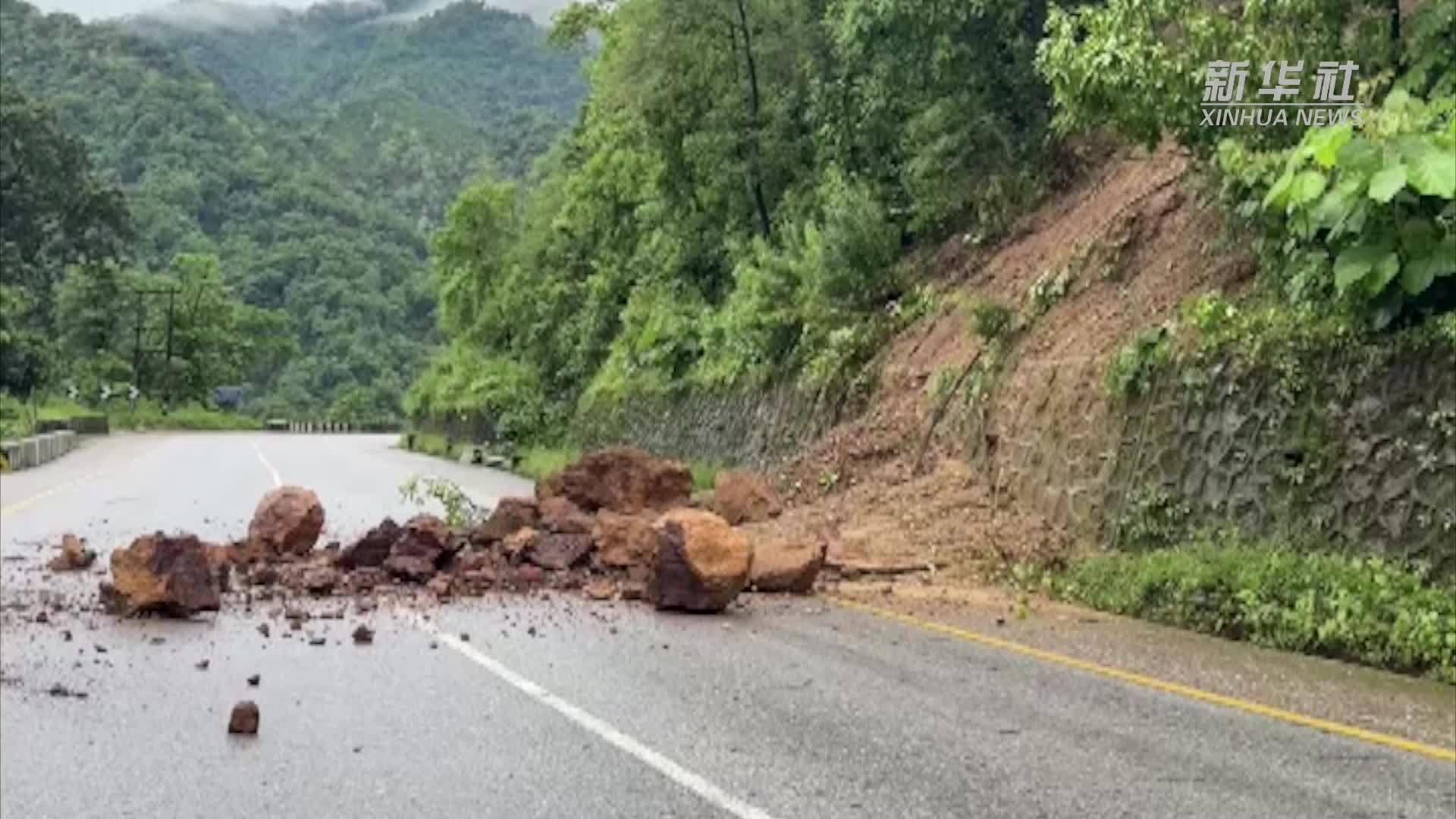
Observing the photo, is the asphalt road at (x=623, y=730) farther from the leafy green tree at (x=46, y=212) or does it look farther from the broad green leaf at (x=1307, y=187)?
the leafy green tree at (x=46, y=212)

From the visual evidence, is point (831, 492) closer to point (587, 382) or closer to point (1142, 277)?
point (1142, 277)

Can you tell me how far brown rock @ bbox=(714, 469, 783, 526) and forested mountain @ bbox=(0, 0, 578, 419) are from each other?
87822 mm

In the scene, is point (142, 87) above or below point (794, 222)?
above

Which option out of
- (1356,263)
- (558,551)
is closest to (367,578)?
(558,551)

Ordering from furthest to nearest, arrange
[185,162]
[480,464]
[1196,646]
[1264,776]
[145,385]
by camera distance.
Result: 1. [185,162]
2. [145,385]
3. [480,464]
4. [1196,646]
5. [1264,776]

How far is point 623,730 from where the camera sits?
7773 mm

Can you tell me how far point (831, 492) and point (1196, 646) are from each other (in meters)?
9.10

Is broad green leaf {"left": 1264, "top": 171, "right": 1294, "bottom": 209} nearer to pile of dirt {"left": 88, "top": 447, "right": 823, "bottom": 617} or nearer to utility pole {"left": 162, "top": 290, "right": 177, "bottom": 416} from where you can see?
pile of dirt {"left": 88, "top": 447, "right": 823, "bottom": 617}

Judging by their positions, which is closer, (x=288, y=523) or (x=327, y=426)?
(x=288, y=523)

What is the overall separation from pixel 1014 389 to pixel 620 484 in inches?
179

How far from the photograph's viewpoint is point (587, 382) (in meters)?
42.7

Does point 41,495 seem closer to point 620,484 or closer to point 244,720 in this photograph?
point 620,484

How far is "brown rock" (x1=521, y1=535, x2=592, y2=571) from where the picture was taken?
14289 mm

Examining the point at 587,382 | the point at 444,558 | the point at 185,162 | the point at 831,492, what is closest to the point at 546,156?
the point at 587,382
